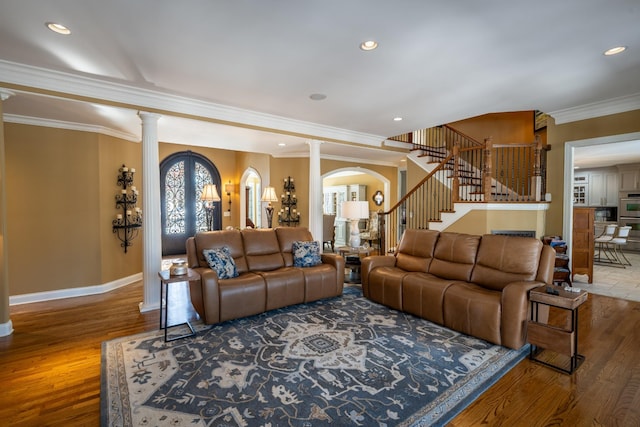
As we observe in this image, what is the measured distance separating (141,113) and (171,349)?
292 centimetres

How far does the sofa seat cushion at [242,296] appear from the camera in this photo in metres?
3.38

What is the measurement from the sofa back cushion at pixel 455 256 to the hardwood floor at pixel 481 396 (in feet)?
3.78

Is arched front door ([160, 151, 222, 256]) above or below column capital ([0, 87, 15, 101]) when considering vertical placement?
below

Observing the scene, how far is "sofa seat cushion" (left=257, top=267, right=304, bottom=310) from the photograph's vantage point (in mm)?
3715

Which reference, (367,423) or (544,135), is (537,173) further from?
(367,423)

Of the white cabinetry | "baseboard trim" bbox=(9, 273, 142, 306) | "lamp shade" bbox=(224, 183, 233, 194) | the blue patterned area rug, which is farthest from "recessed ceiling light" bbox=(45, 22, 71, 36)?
the white cabinetry

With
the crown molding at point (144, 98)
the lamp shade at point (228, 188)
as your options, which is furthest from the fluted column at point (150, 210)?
the lamp shade at point (228, 188)

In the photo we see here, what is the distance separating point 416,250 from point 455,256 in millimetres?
575

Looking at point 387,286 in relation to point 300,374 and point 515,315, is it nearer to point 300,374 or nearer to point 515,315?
point 515,315

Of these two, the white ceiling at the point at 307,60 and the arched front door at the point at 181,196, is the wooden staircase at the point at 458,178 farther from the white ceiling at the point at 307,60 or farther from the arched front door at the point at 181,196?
the arched front door at the point at 181,196

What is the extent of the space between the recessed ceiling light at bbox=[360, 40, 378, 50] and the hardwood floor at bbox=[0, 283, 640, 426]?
9.84 ft

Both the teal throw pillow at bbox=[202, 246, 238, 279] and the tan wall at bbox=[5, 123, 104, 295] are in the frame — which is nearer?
the teal throw pillow at bbox=[202, 246, 238, 279]

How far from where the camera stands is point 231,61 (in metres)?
3.05

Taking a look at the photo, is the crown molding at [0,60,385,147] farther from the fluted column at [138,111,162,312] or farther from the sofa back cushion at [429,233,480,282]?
the sofa back cushion at [429,233,480,282]
